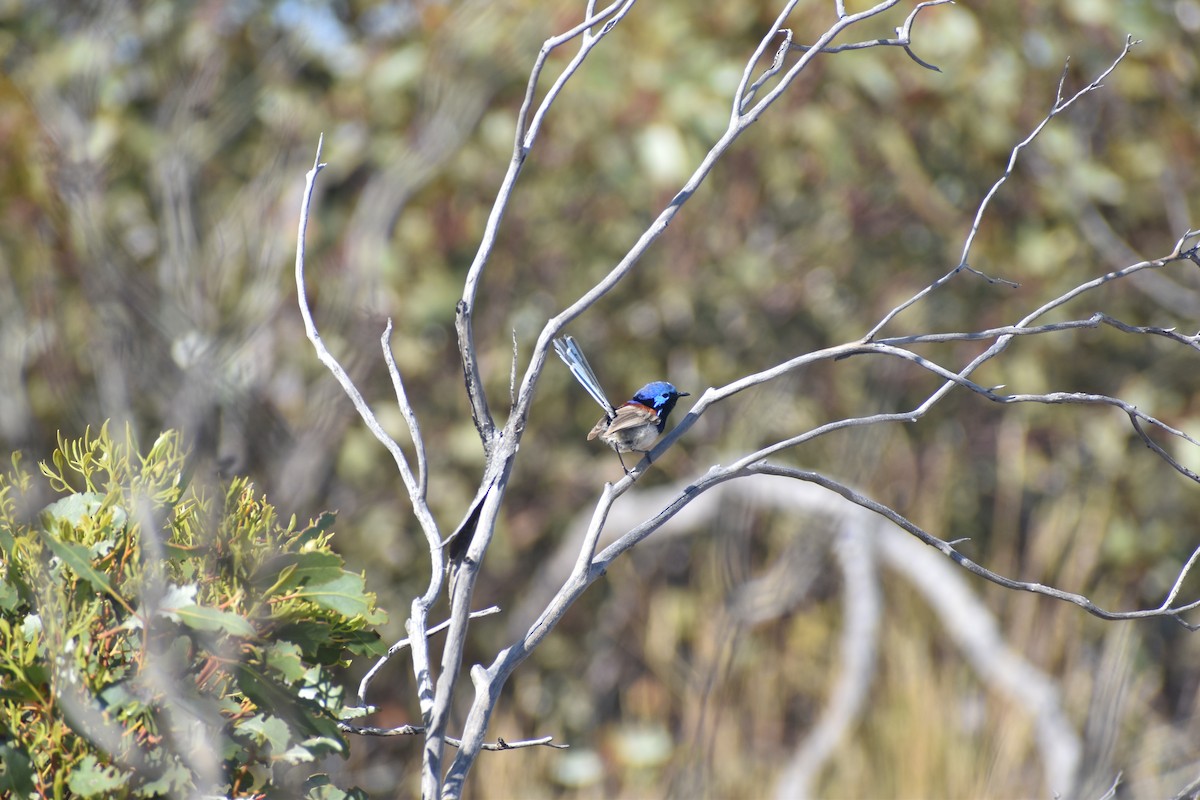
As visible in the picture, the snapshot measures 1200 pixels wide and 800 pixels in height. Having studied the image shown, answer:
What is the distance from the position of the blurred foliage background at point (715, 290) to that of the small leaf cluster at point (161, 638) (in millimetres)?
2236

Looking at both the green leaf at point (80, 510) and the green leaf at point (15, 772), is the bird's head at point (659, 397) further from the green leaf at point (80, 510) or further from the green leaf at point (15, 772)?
the green leaf at point (15, 772)

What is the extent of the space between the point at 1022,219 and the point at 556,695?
2.92m

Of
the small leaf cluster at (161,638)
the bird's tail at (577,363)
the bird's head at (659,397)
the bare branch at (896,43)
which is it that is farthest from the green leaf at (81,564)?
the bird's head at (659,397)

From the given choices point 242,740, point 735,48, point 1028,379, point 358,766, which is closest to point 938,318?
point 1028,379

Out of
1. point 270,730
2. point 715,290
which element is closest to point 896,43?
point 270,730

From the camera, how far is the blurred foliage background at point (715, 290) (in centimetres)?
419

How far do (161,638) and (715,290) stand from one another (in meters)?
4.15

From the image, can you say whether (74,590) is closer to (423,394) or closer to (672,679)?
(423,394)

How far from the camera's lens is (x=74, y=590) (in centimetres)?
125

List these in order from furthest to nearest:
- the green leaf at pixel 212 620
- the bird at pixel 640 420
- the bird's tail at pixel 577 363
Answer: the bird at pixel 640 420 → the bird's tail at pixel 577 363 → the green leaf at pixel 212 620

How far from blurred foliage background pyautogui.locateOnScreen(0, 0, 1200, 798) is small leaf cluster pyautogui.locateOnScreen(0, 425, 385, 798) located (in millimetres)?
2236

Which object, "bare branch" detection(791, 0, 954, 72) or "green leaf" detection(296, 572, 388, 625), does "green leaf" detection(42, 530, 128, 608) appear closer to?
"green leaf" detection(296, 572, 388, 625)

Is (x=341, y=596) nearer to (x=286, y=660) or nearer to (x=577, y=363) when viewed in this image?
(x=286, y=660)

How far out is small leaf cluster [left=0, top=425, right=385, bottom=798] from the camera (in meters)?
1.16
